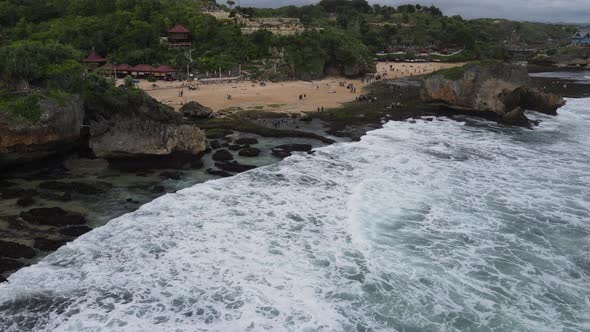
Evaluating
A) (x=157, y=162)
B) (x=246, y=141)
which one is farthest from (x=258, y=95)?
(x=157, y=162)

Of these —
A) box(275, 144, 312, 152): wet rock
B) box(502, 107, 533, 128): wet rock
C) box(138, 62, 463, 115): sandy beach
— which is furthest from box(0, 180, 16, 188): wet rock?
box(502, 107, 533, 128): wet rock

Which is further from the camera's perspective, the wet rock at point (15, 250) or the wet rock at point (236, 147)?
the wet rock at point (236, 147)

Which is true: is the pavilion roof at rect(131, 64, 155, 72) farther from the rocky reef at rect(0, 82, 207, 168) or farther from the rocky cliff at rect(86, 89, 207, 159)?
the rocky cliff at rect(86, 89, 207, 159)

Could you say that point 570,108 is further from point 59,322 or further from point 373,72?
point 59,322

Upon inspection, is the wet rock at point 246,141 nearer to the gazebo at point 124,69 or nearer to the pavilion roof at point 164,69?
the pavilion roof at point 164,69

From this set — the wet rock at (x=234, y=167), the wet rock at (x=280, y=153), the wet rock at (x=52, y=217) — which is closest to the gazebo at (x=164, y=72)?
the wet rock at (x=280, y=153)

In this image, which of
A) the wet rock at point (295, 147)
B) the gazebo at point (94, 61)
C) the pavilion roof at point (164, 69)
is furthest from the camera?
the gazebo at point (94, 61)
